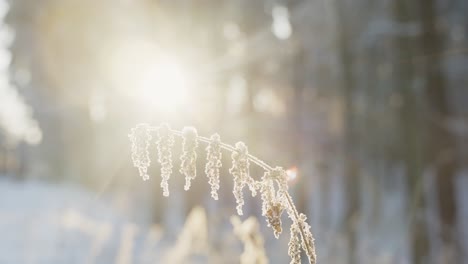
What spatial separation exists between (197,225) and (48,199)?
42.0ft

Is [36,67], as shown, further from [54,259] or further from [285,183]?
[285,183]

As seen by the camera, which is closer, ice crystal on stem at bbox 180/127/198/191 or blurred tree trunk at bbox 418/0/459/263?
ice crystal on stem at bbox 180/127/198/191

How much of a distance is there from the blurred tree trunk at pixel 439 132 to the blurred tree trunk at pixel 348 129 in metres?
1.61

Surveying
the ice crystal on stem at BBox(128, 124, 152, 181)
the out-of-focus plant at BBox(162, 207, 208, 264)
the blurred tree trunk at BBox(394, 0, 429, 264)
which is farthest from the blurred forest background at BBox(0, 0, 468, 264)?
the ice crystal on stem at BBox(128, 124, 152, 181)

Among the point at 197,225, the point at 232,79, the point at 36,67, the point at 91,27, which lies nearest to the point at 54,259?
the point at 197,225

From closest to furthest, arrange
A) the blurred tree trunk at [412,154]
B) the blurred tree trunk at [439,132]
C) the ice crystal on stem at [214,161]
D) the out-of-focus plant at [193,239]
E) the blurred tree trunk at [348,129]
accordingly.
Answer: the ice crystal on stem at [214,161] < the out-of-focus plant at [193,239] < the blurred tree trunk at [412,154] < the blurred tree trunk at [348,129] < the blurred tree trunk at [439,132]

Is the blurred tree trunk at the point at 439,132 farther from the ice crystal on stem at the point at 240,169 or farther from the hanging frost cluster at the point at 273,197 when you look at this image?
the ice crystal on stem at the point at 240,169

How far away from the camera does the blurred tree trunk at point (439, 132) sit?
32.1 ft

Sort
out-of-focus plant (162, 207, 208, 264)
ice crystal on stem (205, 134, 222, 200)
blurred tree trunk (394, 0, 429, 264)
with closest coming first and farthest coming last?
ice crystal on stem (205, 134, 222, 200)
out-of-focus plant (162, 207, 208, 264)
blurred tree trunk (394, 0, 429, 264)

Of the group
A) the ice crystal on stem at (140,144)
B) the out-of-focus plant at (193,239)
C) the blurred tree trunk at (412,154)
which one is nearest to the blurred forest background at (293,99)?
the blurred tree trunk at (412,154)

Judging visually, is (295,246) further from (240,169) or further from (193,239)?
(193,239)

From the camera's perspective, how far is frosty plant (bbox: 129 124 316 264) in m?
1.77

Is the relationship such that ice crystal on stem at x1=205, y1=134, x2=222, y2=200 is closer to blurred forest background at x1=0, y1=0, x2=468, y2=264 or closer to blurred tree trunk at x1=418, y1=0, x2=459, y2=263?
blurred forest background at x1=0, y1=0, x2=468, y2=264

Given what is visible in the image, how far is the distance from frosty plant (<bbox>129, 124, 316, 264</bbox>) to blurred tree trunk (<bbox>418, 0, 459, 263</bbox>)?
8.61 metres
